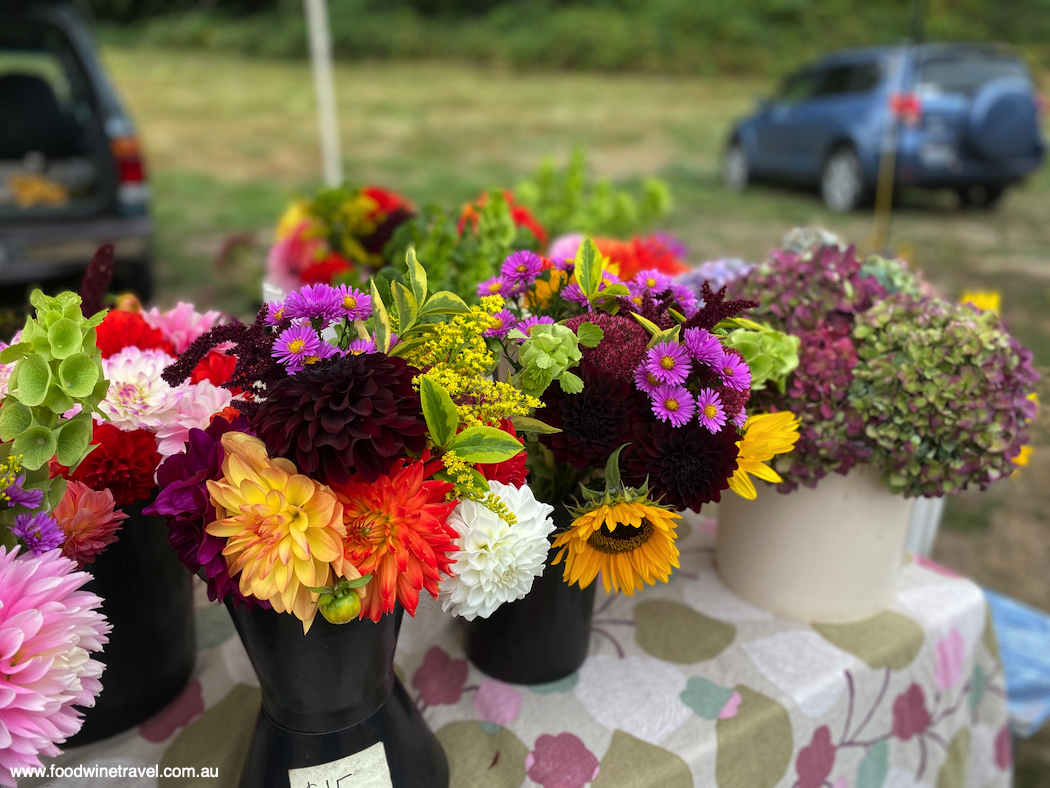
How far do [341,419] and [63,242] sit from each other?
10.8 feet

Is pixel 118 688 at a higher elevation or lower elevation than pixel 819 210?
higher

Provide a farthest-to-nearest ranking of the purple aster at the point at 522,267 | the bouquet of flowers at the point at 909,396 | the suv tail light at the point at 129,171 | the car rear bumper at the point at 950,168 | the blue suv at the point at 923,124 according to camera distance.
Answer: the car rear bumper at the point at 950,168 → the blue suv at the point at 923,124 → the suv tail light at the point at 129,171 → the bouquet of flowers at the point at 909,396 → the purple aster at the point at 522,267

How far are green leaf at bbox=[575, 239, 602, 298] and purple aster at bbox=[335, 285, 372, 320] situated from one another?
19 centimetres

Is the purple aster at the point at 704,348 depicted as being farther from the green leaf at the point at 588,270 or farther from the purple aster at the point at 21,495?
the purple aster at the point at 21,495

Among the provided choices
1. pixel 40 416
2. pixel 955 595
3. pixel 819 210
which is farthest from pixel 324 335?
pixel 819 210

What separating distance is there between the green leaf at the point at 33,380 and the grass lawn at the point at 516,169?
1006mm

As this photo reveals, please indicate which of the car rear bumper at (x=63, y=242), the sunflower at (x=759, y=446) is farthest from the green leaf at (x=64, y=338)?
the car rear bumper at (x=63, y=242)

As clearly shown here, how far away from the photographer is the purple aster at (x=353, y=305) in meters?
0.55

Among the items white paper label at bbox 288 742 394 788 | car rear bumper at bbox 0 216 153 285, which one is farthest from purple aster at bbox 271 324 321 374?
car rear bumper at bbox 0 216 153 285

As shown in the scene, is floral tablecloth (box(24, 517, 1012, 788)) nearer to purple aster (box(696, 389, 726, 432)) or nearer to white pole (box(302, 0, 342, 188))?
purple aster (box(696, 389, 726, 432))

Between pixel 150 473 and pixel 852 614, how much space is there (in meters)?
0.80

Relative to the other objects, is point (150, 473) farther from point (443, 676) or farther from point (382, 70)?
point (382, 70)

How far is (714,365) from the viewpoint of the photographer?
0.60m

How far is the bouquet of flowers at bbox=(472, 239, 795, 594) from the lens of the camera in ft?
1.90
